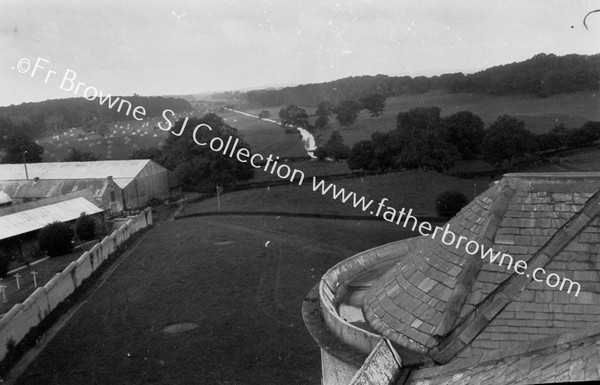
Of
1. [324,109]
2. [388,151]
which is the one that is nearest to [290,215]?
[388,151]

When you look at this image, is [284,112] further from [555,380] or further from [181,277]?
[555,380]

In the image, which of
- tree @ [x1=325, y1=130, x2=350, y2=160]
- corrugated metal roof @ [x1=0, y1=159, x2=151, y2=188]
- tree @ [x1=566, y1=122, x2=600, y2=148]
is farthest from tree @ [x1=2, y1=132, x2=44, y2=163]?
tree @ [x1=566, y1=122, x2=600, y2=148]

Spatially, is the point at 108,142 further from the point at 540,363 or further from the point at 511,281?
the point at 540,363

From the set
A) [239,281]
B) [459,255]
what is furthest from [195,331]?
[459,255]

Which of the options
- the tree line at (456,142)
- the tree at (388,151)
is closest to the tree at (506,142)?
the tree line at (456,142)

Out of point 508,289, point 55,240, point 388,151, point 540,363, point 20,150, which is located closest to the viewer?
point 540,363

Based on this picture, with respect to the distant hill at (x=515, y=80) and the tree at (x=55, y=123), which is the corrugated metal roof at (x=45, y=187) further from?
the tree at (x=55, y=123)
